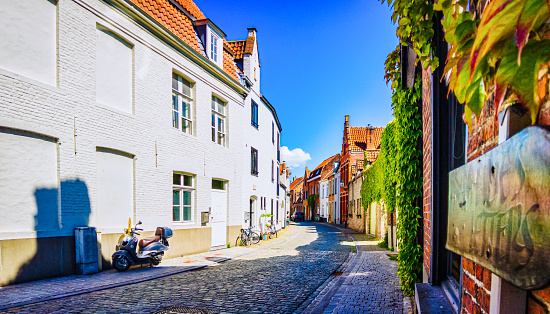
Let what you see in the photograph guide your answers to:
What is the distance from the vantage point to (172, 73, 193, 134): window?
485 inches

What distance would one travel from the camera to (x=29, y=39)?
Answer: 767 cm

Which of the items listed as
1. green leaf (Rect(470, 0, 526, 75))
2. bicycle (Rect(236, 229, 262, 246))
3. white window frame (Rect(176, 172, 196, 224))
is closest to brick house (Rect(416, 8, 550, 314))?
green leaf (Rect(470, 0, 526, 75))

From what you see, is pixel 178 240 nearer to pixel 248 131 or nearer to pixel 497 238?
pixel 248 131

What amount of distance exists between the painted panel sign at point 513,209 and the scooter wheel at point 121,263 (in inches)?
355

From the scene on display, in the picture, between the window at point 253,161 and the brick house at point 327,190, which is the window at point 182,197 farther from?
the brick house at point 327,190

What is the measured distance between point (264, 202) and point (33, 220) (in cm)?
1539

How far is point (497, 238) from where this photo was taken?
1057 millimetres

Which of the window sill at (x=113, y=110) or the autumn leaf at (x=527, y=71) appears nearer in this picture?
the autumn leaf at (x=527, y=71)

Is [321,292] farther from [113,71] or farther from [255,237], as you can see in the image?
[255,237]

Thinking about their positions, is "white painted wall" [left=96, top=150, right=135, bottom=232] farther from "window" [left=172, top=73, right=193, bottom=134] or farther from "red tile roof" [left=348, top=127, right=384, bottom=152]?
"red tile roof" [left=348, top=127, right=384, bottom=152]

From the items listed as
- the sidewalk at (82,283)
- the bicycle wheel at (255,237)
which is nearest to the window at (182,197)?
the sidewalk at (82,283)

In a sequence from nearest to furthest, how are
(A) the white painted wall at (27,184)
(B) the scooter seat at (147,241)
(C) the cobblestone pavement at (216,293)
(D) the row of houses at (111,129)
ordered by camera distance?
(C) the cobblestone pavement at (216,293), (A) the white painted wall at (27,184), (D) the row of houses at (111,129), (B) the scooter seat at (147,241)

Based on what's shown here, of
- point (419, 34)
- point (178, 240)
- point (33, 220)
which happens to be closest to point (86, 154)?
point (33, 220)

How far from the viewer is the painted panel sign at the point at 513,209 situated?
81 centimetres
